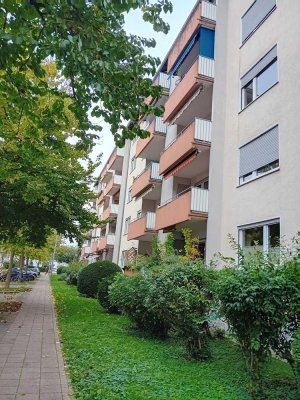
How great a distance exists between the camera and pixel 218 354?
335 inches

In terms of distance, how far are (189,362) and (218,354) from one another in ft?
3.99

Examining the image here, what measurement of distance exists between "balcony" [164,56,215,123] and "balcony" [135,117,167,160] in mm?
2821

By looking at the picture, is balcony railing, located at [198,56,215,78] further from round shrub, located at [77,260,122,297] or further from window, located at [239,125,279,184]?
round shrub, located at [77,260,122,297]

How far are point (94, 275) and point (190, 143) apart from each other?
8958 millimetres

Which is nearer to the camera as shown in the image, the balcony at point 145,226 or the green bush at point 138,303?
the green bush at point 138,303

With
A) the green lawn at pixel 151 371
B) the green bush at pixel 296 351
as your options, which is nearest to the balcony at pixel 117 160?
the green lawn at pixel 151 371

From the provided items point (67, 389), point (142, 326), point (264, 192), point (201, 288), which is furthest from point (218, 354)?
point (264, 192)

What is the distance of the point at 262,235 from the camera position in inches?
459

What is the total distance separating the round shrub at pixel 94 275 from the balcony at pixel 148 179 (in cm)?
563

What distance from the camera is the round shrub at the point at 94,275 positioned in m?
19.6

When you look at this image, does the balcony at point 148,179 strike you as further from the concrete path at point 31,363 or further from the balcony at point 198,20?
the concrete path at point 31,363

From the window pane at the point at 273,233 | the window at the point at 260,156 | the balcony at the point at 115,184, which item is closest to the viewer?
the window pane at the point at 273,233

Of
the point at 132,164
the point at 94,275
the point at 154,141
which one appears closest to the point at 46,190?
the point at 94,275

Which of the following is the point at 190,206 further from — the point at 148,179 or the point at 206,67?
the point at 148,179
